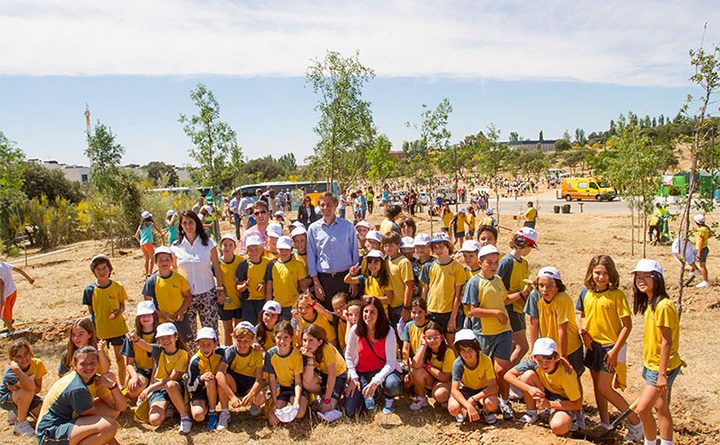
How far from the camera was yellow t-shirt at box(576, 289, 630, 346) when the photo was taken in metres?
4.60

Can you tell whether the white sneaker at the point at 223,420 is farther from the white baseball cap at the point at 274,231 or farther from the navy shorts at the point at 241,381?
the white baseball cap at the point at 274,231

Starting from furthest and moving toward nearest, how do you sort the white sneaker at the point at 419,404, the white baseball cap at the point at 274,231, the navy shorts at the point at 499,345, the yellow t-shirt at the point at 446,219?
the yellow t-shirt at the point at 446,219
the white baseball cap at the point at 274,231
the white sneaker at the point at 419,404
the navy shorts at the point at 499,345

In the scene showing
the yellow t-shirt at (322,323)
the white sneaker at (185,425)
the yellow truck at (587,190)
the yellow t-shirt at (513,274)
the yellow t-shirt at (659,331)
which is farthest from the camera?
the yellow truck at (587,190)

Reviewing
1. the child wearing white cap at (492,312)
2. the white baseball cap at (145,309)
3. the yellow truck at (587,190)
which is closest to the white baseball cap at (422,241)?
the child wearing white cap at (492,312)

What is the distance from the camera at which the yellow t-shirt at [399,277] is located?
5.86 meters

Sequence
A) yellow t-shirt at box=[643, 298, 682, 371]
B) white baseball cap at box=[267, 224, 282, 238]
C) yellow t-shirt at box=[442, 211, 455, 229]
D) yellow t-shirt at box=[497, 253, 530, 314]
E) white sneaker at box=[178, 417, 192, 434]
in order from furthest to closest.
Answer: yellow t-shirt at box=[442, 211, 455, 229] → white baseball cap at box=[267, 224, 282, 238] → yellow t-shirt at box=[497, 253, 530, 314] → white sneaker at box=[178, 417, 192, 434] → yellow t-shirt at box=[643, 298, 682, 371]

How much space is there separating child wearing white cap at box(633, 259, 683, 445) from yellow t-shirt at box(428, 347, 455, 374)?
1.70m

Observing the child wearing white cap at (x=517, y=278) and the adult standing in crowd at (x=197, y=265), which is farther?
the adult standing in crowd at (x=197, y=265)

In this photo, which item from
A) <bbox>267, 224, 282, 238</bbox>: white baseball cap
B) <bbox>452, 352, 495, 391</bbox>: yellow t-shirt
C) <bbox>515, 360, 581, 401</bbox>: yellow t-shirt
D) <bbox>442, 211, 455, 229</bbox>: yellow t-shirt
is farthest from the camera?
<bbox>442, 211, 455, 229</bbox>: yellow t-shirt

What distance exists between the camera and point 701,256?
10508mm

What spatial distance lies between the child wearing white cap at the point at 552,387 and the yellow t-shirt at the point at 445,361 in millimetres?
633

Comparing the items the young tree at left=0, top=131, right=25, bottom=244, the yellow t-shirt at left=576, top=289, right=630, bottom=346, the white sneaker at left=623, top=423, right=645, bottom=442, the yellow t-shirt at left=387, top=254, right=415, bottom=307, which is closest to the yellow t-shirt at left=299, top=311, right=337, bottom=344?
the yellow t-shirt at left=387, top=254, right=415, bottom=307

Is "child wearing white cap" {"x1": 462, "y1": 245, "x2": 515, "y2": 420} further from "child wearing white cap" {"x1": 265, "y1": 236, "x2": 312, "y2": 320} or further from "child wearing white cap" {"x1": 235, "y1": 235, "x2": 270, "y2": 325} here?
"child wearing white cap" {"x1": 235, "y1": 235, "x2": 270, "y2": 325}

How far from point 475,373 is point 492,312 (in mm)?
617
